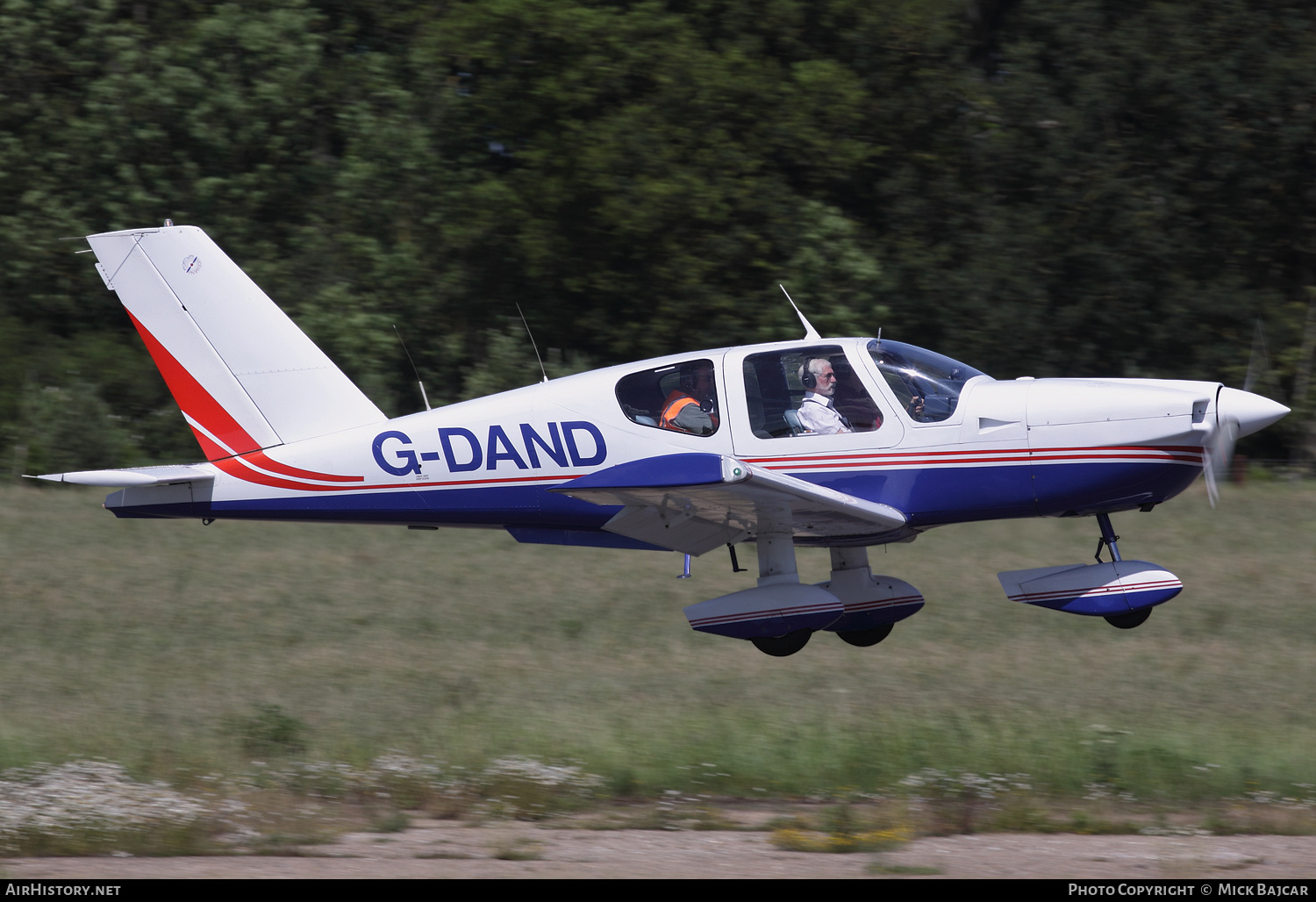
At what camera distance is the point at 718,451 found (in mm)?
8469

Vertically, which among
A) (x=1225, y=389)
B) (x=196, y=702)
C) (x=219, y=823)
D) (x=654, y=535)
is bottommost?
(x=196, y=702)

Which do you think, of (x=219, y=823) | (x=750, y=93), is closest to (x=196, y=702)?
(x=219, y=823)

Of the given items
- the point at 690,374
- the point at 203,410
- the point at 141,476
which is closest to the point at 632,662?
the point at 690,374

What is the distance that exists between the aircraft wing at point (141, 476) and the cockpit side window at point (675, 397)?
2887mm

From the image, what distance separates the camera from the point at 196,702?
10555mm

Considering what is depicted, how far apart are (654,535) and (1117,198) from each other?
15.6m

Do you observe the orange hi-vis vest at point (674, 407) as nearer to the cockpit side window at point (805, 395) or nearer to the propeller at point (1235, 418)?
the cockpit side window at point (805, 395)

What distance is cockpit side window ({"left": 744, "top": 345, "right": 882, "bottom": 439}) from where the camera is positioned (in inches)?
332

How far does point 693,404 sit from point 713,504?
2.45ft

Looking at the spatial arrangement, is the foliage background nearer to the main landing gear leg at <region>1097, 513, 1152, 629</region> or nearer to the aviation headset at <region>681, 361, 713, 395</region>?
the aviation headset at <region>681, 361, 713, 395</region>

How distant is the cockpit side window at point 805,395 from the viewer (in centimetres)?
844

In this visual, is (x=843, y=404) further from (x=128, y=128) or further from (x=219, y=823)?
(x=128, y=128)

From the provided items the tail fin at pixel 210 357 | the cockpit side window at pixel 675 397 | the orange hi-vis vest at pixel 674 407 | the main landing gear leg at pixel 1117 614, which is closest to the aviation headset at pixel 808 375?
the cockpit side window at pixel 675 397
